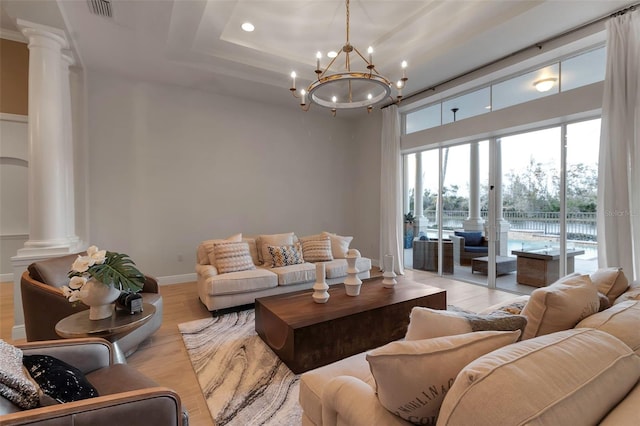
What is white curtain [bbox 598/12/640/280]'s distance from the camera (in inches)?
117

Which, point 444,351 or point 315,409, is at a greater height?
point 444,351

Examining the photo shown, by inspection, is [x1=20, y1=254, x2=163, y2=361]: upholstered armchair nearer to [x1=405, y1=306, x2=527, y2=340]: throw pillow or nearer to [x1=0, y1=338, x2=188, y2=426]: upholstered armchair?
[x1=0, y1=338, x2=188, y2=426]: upholstered armchair

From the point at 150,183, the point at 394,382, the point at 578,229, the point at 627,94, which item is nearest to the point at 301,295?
the point at 394,382

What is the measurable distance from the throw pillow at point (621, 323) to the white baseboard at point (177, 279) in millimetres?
5090

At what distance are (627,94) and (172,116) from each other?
19.7ft

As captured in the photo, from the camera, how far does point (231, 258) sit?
12.3 ft

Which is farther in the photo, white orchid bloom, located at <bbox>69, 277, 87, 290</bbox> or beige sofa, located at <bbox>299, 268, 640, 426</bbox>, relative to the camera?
white orchid bloom, located at <bbox>69, 277, 87, 290</bbox>

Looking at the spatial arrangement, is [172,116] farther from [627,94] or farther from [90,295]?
[627,94]

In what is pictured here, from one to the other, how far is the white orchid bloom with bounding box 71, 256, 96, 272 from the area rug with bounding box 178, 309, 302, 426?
1.14 meters

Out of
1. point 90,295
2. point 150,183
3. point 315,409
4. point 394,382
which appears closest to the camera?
point 394,382

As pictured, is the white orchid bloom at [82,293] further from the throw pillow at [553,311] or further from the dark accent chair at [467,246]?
the dark accent chair at [467,246]

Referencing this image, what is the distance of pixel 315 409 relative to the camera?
1292 millimetres

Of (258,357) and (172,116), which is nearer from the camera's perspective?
(258,357)

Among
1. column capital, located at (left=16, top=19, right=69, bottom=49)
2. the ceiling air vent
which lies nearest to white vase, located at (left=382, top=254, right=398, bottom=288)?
the ceiling air vent
